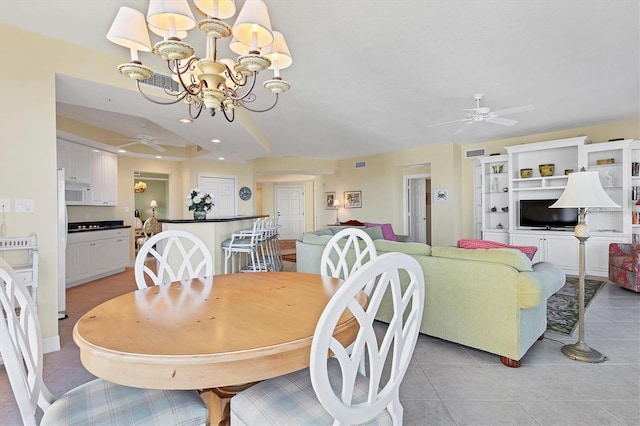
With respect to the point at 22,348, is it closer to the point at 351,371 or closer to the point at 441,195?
the point at 351,371

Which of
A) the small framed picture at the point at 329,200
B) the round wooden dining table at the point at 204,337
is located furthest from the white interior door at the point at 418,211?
the round wooden dining table at the point at 204,337

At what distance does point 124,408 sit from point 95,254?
495 cm

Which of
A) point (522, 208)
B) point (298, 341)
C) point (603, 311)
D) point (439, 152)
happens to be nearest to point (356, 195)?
point (439, 152)

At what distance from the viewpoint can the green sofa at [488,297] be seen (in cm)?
219

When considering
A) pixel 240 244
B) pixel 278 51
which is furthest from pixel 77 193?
pixel 278 51

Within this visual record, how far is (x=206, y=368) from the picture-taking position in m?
0.90

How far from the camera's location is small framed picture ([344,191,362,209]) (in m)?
8.29

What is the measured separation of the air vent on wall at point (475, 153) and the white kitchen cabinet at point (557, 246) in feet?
5.98

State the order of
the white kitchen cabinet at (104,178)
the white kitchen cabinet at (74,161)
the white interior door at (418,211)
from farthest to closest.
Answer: the white interior door at (418,211), the white kitchen cabinet at (104,178), the white kitchen cabinet at (74,161)

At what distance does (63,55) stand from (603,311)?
19.2 feet

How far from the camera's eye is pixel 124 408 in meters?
1.06

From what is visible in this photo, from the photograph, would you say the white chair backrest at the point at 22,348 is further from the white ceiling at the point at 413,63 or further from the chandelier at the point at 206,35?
the white ceiling at the point at 413,63

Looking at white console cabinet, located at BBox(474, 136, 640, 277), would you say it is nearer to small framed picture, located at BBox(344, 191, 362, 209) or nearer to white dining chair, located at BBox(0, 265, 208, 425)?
small framed picture, located at BBox(344, 191, 362, 209)

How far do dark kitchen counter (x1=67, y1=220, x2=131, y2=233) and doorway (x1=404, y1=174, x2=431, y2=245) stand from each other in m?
6.54
